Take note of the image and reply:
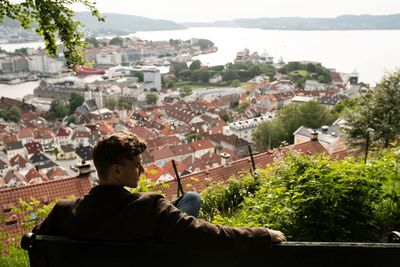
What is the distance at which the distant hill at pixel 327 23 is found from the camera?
125 metres

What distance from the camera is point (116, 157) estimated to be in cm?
95

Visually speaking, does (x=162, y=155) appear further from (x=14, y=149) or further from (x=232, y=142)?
(x=14, y=149)

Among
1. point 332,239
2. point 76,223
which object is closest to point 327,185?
point 332,239

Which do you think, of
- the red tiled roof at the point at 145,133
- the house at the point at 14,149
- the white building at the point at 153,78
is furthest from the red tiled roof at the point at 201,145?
the white building at the point at 153,78

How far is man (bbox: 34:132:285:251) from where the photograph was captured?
865 millimetres

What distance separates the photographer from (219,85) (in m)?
61.3

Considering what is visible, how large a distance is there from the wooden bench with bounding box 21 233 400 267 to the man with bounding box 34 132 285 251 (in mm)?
21

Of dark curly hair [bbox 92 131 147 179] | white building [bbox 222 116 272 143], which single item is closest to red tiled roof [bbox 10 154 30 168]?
A: white building [bbox 222 116 272 143]

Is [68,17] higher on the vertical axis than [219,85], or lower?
higher

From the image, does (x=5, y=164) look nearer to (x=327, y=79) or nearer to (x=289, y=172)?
(x=289, y=172)

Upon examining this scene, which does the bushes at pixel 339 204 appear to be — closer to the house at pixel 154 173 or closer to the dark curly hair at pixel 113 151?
the house at pixel 154 173

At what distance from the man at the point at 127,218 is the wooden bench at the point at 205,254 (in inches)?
0.8

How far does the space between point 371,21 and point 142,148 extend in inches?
5694

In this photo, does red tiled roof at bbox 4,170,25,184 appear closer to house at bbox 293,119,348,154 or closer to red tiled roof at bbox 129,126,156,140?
red tiled roof at bbox 129,126,156,140
